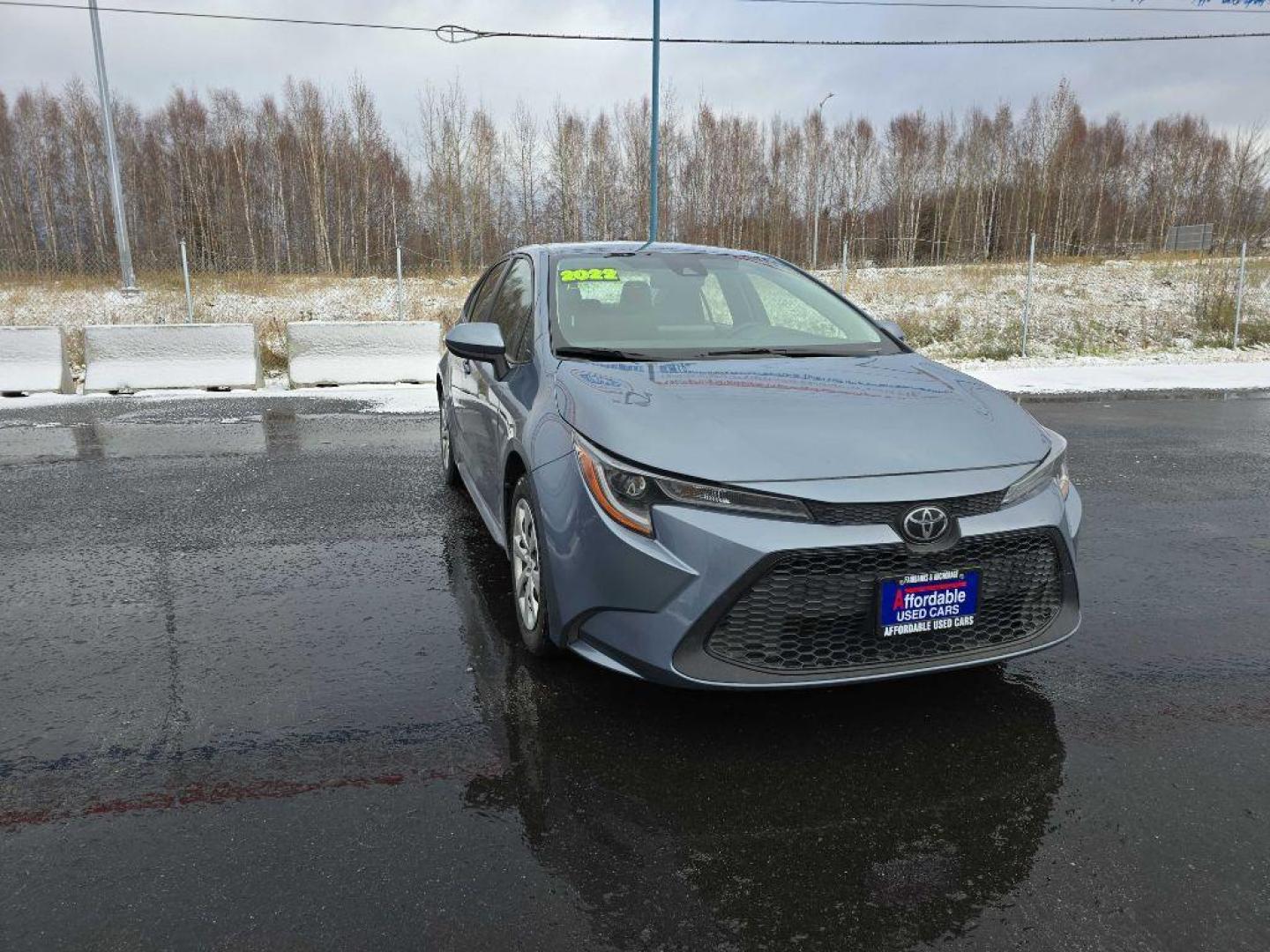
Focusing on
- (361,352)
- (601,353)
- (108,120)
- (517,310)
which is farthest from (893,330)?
(108,120)

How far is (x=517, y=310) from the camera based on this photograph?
4316 millimetres

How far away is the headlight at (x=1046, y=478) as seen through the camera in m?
2.70

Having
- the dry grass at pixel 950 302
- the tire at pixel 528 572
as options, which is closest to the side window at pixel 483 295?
the tire at pixel 528 572

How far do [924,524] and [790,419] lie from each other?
0.58m

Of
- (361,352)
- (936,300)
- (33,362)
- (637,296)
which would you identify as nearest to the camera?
(637,296)

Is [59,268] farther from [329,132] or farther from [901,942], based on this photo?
[901,942]

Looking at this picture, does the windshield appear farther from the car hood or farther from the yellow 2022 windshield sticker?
the car hood

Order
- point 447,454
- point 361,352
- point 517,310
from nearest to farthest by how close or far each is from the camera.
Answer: point 517,310 → point 447,454 → point 361,352

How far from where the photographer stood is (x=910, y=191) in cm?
5497

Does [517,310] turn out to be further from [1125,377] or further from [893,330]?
[1125,377]

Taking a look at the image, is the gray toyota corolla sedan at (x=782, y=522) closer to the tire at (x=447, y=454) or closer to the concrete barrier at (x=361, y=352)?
the tire at (x=447, y=454)

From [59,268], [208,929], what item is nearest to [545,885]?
[208,929]

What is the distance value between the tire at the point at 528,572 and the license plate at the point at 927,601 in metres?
1.13

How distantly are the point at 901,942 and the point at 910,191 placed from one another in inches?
2313
